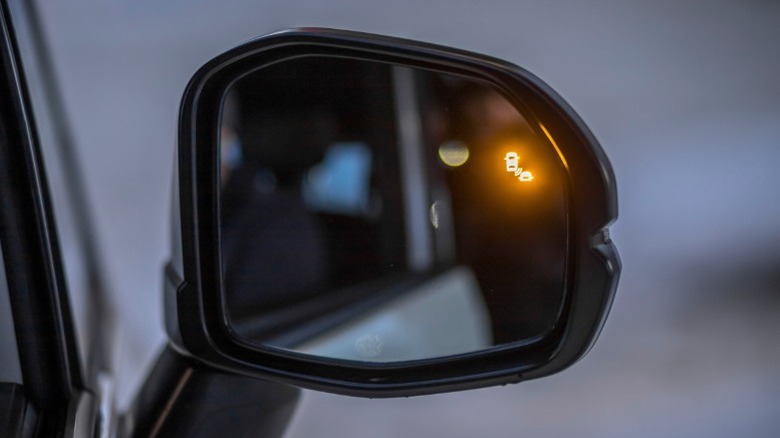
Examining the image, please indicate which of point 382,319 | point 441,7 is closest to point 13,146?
point 382,319

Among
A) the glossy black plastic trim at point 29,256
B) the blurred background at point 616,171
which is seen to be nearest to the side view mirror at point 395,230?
the glossy black plastic trim at point 29,256

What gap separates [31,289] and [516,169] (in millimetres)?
779

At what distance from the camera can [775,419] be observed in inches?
173

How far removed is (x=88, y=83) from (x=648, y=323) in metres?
4.16

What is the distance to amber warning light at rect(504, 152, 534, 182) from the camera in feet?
4.52

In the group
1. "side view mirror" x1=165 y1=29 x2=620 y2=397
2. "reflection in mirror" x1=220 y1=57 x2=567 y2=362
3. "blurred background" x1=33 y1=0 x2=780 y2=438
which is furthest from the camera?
"blurred background" x1=33 y1=0 x2=780 y2=438

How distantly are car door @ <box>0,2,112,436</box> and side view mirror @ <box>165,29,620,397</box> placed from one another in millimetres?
198

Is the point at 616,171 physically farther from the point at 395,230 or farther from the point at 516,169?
the point at 516,169

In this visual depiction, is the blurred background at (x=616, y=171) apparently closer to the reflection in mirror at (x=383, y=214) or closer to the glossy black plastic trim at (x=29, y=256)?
the reflection in mirror at (x=383, y=214)

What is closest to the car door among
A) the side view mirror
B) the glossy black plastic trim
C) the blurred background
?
the glossy black plastic trim

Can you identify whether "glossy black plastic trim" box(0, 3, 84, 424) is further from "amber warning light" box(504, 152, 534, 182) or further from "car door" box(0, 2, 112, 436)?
"amber warning light" box(504, 152, 534, 182)

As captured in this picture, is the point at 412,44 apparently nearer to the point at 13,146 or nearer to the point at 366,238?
the point at 13,146

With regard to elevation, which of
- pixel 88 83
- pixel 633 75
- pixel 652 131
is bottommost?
pixel 652 131

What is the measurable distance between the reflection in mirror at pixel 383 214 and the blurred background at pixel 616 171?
353mm
